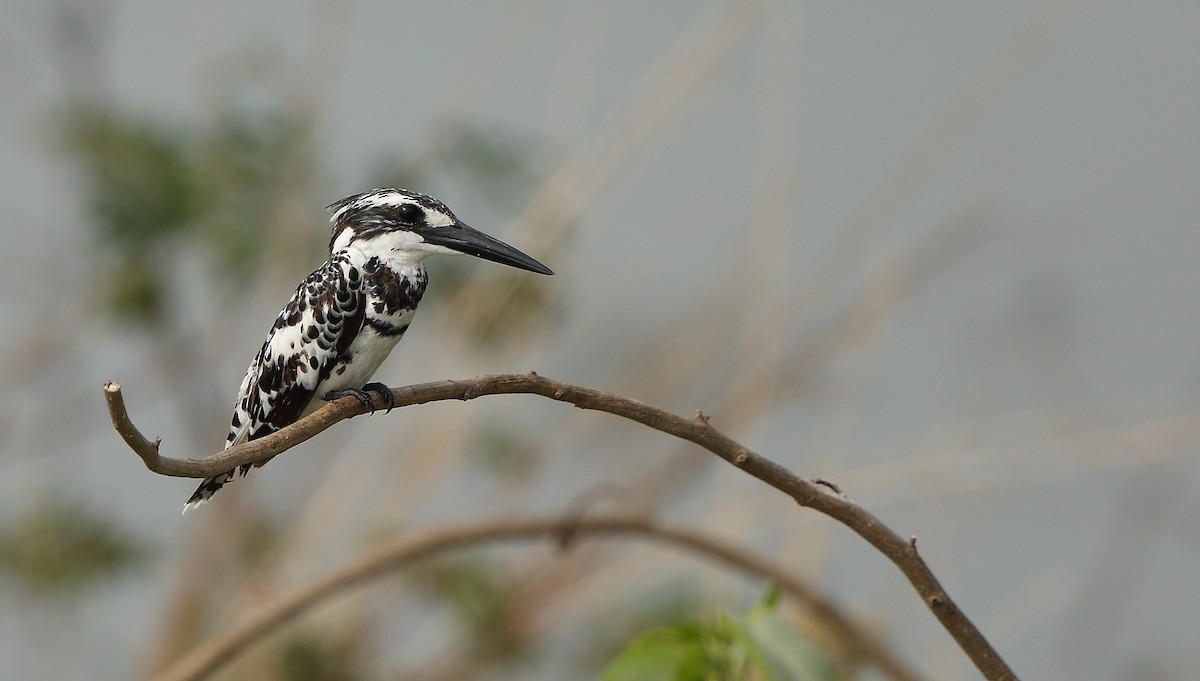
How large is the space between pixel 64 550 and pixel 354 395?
4.36 feet

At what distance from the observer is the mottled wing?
88cm

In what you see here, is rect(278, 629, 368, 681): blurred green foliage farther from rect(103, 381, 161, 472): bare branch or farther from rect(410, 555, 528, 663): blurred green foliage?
rect(103, 381, 161, 472): bare branch

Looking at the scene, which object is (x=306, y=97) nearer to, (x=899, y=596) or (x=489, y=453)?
(x=489, y=453)

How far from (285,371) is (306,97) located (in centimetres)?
91

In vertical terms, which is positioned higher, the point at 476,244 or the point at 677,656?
the point at 476,244

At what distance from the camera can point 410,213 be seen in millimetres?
832

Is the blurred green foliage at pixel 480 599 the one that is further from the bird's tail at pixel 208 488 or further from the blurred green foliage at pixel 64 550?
the bird's tail at pixel 208 488

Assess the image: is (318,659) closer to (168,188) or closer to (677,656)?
(168,188)

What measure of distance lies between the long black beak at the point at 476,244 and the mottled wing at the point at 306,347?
9 cm

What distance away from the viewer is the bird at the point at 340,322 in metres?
0.87

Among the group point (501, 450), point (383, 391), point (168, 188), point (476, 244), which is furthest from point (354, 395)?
point (501, 450)

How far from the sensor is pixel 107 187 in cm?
168

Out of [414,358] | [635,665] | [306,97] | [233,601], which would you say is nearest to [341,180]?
[306,97]

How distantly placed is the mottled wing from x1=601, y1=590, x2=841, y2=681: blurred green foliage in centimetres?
31
